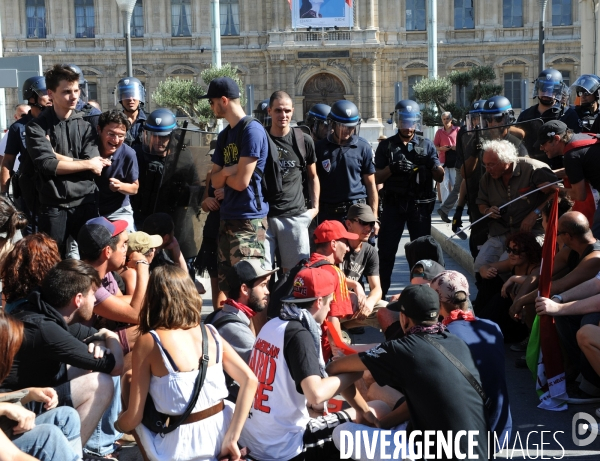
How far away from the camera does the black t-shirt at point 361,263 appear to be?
657cm

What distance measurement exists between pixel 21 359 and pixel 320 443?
1569mm

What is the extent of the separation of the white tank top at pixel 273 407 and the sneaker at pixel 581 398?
195 centimetres

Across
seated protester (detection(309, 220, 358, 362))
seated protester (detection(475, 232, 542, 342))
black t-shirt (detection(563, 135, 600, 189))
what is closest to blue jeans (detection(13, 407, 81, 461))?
seated protester (detection(309, 220, 358, 362))

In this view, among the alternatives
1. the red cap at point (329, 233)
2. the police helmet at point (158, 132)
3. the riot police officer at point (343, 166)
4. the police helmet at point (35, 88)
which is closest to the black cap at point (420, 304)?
the red cap at point (329, 233)

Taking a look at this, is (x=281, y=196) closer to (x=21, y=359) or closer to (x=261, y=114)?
(x=21, y=359)

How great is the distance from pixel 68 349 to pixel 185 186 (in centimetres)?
Result: 326

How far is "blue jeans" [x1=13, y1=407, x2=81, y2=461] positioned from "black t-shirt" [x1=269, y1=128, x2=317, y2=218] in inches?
116

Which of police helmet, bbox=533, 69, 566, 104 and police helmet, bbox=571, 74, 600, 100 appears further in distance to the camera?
police helmet, bbox=571, 74, 600, 100

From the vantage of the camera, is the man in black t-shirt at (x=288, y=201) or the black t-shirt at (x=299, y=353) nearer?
the black t-shirt at (x=299, y=353)

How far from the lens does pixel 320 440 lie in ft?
14.2

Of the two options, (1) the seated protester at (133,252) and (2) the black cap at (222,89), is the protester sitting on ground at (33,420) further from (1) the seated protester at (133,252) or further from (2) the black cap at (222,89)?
(2) the black cap at (222,89)

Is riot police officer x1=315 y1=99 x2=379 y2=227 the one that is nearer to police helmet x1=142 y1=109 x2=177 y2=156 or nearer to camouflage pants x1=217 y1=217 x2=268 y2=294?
police helmet x1=142 y1=109 x2=177 y2=156

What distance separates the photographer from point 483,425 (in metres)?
3.71

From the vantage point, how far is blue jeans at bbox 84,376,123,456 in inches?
176
